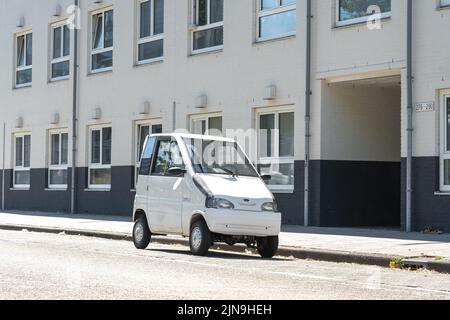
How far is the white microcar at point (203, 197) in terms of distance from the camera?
1427cm

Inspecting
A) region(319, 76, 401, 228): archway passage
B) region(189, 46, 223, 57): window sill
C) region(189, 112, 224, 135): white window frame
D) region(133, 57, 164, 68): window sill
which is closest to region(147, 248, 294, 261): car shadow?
region(319, 76, 401, 228): archway passage

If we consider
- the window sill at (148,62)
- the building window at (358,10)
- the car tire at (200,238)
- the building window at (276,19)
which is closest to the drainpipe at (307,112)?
the building window at (276,19)

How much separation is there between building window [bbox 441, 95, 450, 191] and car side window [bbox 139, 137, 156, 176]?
6.00 metres

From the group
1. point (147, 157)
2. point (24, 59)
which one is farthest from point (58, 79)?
point (147, 157)

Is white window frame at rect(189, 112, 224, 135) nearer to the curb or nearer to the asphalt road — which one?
the curb

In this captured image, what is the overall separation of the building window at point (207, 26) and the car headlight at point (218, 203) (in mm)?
9426

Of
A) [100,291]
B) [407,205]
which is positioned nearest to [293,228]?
[407,205]

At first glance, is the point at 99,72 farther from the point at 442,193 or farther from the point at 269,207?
the point at 269,207

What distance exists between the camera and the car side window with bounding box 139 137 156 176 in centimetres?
1579

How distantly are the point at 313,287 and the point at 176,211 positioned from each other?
4869 millimetres

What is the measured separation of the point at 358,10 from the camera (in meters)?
19.6

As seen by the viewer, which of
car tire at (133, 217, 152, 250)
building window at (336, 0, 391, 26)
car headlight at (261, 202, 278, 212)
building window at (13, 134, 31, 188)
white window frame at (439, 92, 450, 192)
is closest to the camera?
car headlight at (261, 202, 278, 212)

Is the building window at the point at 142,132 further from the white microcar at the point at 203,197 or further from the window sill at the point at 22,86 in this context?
the white microcar at the point at 203,197

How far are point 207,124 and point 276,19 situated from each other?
3.60 metres
